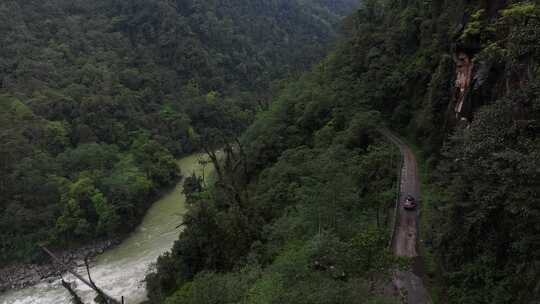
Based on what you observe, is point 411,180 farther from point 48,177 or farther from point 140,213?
point 48,177

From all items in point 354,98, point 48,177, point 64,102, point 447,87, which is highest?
point 447,87

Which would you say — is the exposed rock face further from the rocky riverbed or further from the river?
the rocky riverbed

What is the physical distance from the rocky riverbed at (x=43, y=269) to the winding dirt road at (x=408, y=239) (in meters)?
28.9

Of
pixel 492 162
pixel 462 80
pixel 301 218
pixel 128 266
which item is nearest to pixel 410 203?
pixel 301 218

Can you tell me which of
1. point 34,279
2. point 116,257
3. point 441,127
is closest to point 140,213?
point 116,257

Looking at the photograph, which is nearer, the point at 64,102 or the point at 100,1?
the point at 64,102

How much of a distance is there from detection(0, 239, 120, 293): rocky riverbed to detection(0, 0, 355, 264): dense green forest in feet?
4.72

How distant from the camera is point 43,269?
38.9 m

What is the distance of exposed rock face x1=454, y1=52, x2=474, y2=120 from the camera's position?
69.4 ft

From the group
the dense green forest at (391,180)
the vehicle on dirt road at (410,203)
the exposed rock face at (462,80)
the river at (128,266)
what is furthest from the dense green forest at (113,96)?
the exposed rock face at (462,80)

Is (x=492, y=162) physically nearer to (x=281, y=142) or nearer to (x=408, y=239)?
(x=408, y=239)

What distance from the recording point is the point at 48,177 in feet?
154

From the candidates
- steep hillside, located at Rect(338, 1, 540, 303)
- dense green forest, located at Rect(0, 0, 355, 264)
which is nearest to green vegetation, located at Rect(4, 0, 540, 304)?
steep hillside, located at Rect(338, 1, 540, 303)

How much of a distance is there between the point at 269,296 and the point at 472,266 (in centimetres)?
677
